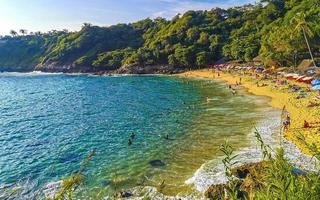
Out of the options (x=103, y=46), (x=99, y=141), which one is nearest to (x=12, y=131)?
(x=99, y=141)

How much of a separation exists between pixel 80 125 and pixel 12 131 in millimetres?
9702

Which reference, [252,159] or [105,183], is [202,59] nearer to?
[252,159]

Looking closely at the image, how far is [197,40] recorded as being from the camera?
137625 millimetres

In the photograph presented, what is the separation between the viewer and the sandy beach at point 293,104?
34834mm

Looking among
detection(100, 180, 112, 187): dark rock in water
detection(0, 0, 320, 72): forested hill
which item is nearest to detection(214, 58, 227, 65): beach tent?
detection(0, 0, 320, 72): forested hill

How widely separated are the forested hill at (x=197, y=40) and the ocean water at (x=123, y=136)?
2216cm

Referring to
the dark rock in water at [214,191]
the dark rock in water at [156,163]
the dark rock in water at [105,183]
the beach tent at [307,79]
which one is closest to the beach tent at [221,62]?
the beach tent at [307,79]

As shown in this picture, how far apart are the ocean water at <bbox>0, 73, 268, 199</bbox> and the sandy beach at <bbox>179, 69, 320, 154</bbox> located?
11.5 feet

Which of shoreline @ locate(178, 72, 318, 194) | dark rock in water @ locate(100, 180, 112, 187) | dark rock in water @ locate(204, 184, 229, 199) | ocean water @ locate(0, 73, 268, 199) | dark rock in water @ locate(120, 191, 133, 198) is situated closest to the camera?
dark rock in water @ locate(204, 184, 229, 199)

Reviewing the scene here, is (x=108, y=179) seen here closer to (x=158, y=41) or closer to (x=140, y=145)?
(x=140, y=145)

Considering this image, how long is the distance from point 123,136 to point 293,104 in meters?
25.6

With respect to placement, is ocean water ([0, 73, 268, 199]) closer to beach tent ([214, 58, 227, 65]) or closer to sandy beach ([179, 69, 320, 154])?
sandy beach ([179, 69, 320, 154])

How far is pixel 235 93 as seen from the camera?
224 ft

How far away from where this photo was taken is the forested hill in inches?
3295
